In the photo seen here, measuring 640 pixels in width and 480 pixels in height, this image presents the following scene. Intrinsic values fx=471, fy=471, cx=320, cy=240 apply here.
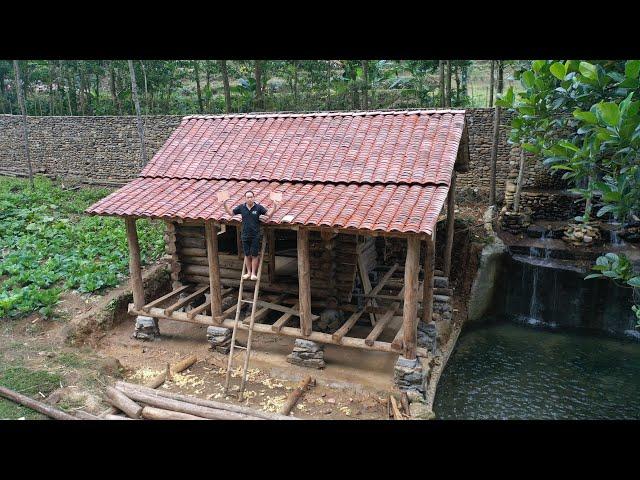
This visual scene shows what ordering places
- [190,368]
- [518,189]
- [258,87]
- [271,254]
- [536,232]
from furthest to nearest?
[258,87] < [518,189] < [536,232] < [271,254] < [190,368]

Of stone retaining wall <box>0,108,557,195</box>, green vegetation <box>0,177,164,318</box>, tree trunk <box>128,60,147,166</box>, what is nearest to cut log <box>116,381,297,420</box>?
green vegetation <box>0,177,164,318</box>

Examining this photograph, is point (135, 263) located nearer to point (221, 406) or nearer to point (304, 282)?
point (304, 282)

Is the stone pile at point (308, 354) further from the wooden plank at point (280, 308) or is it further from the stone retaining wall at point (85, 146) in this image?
the stone retaining wall at point (85, 146)

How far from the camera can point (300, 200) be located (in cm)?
947

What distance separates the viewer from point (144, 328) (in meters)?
11.2

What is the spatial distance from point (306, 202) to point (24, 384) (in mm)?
5996

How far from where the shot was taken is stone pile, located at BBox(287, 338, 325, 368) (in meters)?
9.86

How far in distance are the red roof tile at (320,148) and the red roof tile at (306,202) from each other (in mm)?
258

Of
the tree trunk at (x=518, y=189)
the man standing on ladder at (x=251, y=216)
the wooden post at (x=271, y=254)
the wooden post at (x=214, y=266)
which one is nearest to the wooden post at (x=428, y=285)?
the wooden post at (x=271, y=254)

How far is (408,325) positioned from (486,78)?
31.4 metres

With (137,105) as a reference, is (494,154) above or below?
below

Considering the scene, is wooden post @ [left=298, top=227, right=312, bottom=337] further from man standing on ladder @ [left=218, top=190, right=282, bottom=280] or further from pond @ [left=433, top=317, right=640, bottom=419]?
pond @ [left=433, top=317, right=640, bottom=419]

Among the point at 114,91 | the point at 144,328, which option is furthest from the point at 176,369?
the point at 114,91

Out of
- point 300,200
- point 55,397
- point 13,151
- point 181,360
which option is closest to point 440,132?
point 300,200
